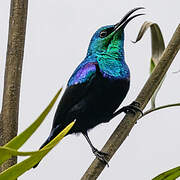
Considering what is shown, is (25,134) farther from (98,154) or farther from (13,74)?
(98,154)

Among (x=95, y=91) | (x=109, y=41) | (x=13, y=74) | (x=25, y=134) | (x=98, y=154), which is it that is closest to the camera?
(x=25, y=134)

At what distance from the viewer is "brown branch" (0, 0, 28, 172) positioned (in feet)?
2.47

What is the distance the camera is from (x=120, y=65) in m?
1.28

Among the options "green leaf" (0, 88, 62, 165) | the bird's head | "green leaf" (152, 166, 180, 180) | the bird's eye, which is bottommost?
"green leaf" (0, 88, 62, 165)

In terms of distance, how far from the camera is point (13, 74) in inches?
30.5

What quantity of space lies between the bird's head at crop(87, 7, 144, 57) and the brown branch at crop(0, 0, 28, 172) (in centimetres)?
52

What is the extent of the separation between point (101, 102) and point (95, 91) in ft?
0.14

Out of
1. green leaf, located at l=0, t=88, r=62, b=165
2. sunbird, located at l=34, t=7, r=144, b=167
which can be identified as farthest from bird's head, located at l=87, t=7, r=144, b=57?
green leaf, located at l=0, t=88, r=62, b=165

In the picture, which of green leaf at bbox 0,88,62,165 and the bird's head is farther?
the bird's head

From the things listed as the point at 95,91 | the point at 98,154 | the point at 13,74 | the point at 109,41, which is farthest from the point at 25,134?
the point at 109,41

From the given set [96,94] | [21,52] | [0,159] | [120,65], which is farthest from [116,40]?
[0,159]

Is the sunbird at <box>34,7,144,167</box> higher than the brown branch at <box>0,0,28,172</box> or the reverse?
higher

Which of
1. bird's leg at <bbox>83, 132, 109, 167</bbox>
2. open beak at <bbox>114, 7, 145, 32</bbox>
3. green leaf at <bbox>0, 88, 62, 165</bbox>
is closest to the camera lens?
green leaf at <bbox>0, 88, 62, 165</bbox>

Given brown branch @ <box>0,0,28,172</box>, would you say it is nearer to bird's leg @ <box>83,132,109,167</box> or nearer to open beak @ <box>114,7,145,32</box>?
bird's leg @ <box>83,132,109,167</box>
